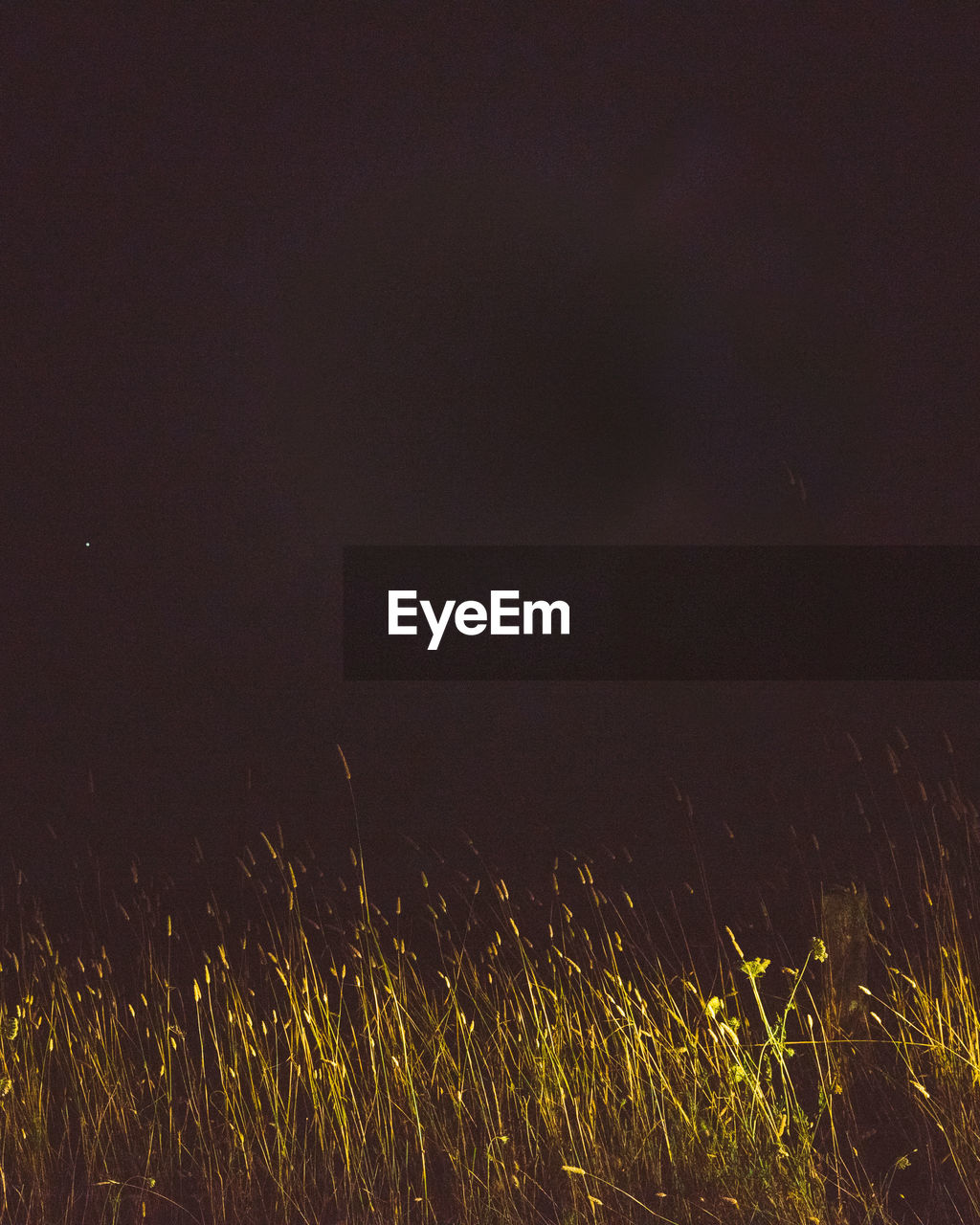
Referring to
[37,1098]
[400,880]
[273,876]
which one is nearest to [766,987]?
[37,1098]

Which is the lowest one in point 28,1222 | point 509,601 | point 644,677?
point 28,1222

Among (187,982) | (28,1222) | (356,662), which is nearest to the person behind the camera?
(28,1222)

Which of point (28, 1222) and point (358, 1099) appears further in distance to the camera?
point (358, 1099)

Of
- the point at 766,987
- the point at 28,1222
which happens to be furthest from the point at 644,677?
the point at 28,1222

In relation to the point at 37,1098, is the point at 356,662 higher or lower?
higher

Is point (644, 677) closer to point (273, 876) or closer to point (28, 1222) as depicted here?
point (273, 876)

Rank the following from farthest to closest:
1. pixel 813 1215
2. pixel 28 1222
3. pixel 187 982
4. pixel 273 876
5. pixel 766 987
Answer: pixel 273 876 < pixel 187 982 < pixel 766 987 < pixel 28 1222 < pixel 813 1215

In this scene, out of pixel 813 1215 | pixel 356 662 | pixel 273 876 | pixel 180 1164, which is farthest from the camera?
pixel 273 876

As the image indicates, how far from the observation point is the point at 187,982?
5.48 m

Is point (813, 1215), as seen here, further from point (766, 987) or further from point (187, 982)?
point (187, 982)

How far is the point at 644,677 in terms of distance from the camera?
639cm

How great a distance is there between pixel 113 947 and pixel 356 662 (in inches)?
74.8

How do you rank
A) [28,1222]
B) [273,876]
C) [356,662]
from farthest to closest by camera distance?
1. [273,876]
2. [356,662]
3. [28,1222]

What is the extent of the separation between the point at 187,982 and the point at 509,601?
8.01ft
